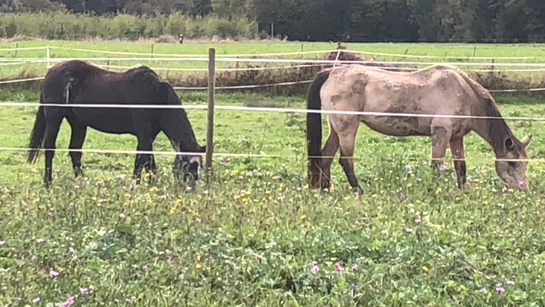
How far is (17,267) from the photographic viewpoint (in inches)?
150

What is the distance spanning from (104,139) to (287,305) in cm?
832

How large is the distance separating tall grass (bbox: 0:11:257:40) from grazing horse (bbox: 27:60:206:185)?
32075 mm

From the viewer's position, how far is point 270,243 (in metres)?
4.16

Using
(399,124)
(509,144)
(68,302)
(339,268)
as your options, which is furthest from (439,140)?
(68,302)

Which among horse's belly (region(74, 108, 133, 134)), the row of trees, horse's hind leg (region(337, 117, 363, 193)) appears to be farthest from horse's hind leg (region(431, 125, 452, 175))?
the row of trees

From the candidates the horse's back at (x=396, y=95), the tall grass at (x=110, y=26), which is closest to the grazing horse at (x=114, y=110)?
the horse's back at (x=396, y=95)

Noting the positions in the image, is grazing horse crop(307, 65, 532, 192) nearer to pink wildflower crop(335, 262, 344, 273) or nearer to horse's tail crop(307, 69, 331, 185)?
horse's tail crop(307, 69, 331, 185)

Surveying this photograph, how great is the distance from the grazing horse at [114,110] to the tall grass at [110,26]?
32.1 metres

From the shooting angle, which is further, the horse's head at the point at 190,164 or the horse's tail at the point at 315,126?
the horse's tail at the point at 315,126

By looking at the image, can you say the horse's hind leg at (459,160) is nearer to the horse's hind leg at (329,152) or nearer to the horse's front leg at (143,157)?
the horse's hind leg at (329,152)

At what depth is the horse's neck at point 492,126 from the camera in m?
7.20

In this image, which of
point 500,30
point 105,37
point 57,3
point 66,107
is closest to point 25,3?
point 57,3

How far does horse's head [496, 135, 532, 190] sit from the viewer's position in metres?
7.02

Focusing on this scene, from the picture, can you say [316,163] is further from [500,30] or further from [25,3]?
[25,3]
